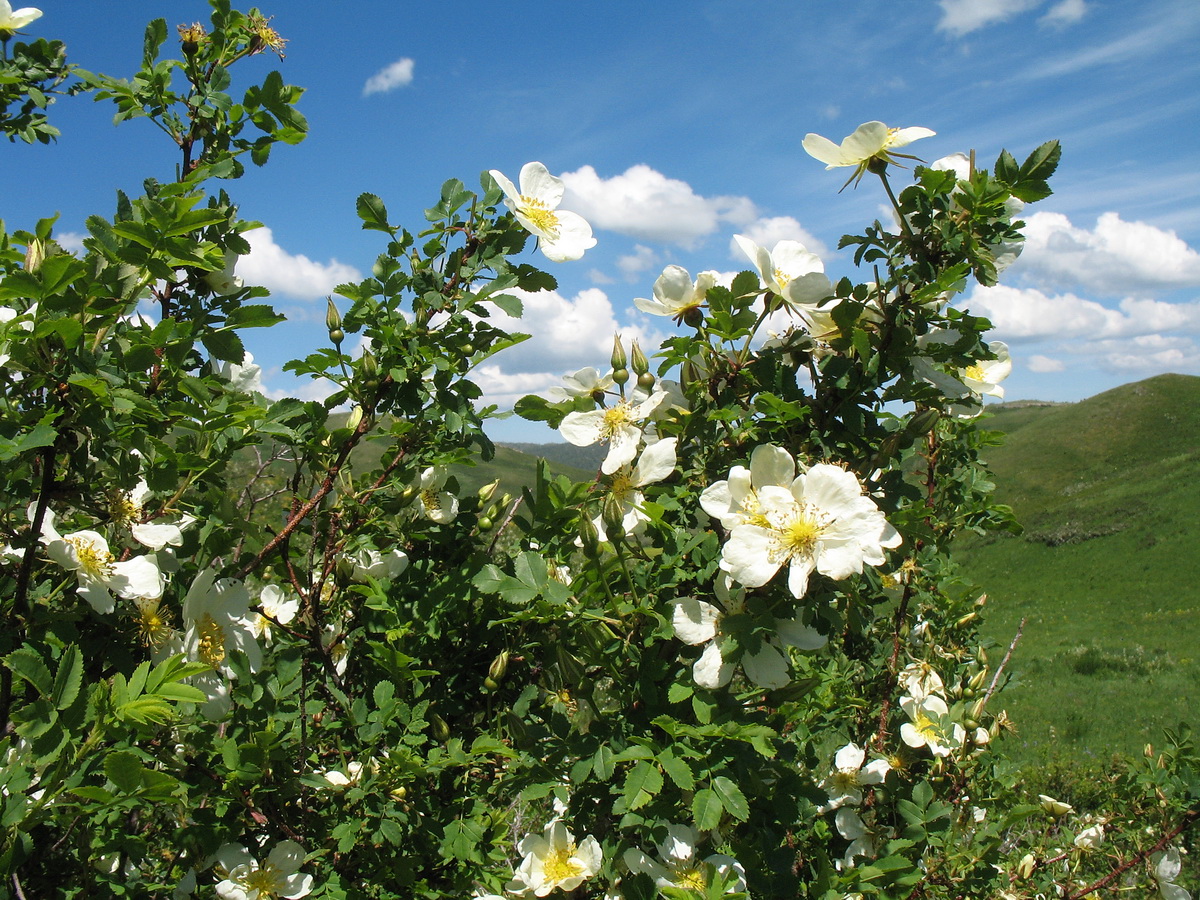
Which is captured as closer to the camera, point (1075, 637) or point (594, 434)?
point (594, 434)

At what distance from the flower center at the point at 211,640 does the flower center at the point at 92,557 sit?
214mm

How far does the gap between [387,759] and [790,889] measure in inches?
34.2

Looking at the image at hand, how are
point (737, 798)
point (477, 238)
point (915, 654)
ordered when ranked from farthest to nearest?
point (915, 654)
point (477, 238)
point (737, 798)

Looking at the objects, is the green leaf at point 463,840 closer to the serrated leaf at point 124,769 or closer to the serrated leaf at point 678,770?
the serrated leaf at point 678,770

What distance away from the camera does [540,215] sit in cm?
179

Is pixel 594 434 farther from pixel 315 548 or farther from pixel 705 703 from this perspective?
pixel 315 548

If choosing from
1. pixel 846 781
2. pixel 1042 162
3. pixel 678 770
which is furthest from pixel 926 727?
pixel 1042 162

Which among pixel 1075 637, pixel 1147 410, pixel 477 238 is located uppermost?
pixel 477 238

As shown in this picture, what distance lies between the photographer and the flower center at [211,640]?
151cm

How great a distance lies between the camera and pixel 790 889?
155 centimetres

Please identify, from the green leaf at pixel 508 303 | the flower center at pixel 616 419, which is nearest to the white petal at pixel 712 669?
the flower center at pixel 616 419

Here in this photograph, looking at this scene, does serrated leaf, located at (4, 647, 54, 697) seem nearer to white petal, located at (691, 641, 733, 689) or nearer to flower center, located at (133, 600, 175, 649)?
flower center, located at (133, 600, 175, 649)

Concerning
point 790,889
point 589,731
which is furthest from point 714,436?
point 790,889

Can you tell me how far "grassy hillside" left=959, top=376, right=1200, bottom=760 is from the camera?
12.4 m
